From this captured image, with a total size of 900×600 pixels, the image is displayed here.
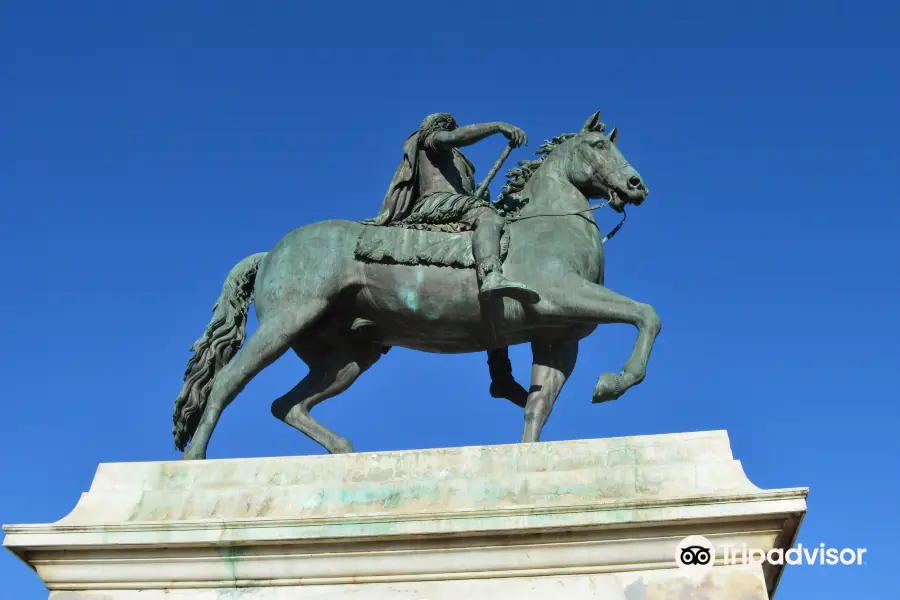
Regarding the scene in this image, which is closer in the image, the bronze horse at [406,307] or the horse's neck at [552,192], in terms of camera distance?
the bronze horse at [406,307]

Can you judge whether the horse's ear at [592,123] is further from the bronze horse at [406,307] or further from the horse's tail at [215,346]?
the horse's tail at [215,346]

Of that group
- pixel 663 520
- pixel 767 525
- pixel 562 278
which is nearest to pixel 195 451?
pixel 562 278

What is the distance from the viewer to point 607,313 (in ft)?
30.2

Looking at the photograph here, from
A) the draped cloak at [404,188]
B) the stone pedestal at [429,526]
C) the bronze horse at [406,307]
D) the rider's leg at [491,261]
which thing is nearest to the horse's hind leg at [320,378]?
the bronze horse at [406,307]

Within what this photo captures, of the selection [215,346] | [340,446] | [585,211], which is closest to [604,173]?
[585,211]

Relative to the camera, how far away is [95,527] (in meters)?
8.45

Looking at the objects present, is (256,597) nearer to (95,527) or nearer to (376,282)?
(95,527)

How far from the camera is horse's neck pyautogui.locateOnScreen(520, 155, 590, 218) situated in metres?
A: 10.3

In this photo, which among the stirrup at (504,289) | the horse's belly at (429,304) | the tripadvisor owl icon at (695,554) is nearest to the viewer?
the tripadvisor owl icon at (695,554)

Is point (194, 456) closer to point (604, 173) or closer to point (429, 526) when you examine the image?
point (429, 526)

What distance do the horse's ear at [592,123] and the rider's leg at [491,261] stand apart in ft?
5.00

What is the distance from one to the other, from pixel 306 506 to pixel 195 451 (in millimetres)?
1533

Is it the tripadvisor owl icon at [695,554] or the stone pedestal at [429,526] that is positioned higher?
the stone pedestal at [429,526]

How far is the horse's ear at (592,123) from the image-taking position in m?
10.8
